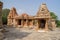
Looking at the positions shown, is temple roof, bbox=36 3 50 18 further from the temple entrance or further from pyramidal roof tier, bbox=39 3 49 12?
the temple entrance

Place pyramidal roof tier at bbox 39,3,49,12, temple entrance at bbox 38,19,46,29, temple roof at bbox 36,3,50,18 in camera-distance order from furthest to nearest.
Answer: temple entrance at bbox 38,19,46,29 → pyramidal roof tier at bbox 39,3,49,12 → temple roof at bbox 36,3,50,18

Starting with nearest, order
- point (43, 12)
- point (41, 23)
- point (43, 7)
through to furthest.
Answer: point (43, 12)
point (43, 7)
point (41, 23)

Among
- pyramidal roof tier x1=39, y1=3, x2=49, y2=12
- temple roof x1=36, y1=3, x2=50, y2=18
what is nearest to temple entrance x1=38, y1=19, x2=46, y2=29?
temple roof x1=36, y1=3, x2=50, y2=18

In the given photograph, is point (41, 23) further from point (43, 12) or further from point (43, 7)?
point (43, 7)

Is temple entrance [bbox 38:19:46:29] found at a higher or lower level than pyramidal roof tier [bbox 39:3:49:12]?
lower

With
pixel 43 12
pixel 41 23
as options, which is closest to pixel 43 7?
pixel 43 12

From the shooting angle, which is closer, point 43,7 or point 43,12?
point 43,12

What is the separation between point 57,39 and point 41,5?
963 cm

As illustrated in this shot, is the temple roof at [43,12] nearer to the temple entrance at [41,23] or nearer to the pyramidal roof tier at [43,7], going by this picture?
the pyramidal roof tier at [43,7]

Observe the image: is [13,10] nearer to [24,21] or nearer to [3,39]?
[24,21]

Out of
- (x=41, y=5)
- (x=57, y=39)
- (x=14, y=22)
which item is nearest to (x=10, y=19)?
(x=14, y=22)

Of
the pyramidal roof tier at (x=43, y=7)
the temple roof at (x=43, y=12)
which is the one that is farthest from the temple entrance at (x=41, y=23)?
the pyramidal roof tier at (x=43, y=7)

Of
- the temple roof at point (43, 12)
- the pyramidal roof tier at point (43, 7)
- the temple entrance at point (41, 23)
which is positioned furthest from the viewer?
the temple entrance at point (41, 23)

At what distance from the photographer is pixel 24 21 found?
35156 mm
